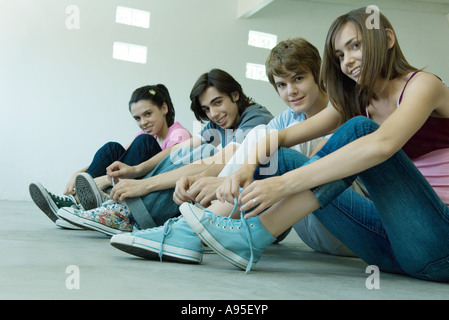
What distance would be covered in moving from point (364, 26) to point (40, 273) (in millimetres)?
967

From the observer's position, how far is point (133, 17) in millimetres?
5684

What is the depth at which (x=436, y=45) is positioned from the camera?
21.8 feet

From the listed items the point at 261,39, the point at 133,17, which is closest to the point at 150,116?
the point at 133,17

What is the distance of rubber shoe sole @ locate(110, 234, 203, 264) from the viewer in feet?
4.10

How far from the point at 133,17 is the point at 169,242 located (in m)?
4.89

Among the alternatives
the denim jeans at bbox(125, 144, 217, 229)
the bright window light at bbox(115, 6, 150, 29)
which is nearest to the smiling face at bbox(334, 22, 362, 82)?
the denim jeans at bbox(125, 144, 217, 229)

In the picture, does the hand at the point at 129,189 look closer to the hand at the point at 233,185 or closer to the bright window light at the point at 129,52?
the hand at the point at 233,185

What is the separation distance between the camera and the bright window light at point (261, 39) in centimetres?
611

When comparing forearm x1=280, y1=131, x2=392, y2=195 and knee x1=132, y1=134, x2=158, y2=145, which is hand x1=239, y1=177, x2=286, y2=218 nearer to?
forearm x1=280, y1=131, x2=392, y2=195

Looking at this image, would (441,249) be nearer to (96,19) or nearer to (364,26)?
(364,26)

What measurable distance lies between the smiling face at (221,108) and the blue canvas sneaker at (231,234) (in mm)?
1161

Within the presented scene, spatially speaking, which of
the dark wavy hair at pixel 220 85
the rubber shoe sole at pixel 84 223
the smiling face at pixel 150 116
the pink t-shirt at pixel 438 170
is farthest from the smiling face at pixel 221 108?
the pink t-shirt at pixel 438 170

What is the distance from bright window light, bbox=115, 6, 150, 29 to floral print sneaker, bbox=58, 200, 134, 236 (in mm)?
4205
